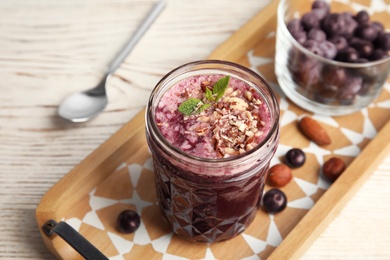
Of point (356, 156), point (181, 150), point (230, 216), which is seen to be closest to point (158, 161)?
point (181, 150)

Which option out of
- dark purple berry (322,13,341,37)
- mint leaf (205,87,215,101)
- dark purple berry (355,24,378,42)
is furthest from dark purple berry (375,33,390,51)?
mint leaf (205,87,215,101)

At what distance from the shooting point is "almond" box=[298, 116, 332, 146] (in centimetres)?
179

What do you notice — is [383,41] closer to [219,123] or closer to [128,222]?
[219,123]

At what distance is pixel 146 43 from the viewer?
210cm

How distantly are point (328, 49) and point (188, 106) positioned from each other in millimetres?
613

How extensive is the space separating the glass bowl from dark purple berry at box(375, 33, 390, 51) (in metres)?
0.07

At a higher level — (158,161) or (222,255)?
(158,161)

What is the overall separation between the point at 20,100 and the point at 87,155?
1.17 ft

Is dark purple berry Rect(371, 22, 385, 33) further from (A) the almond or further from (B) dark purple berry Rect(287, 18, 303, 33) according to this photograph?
(A) the almond

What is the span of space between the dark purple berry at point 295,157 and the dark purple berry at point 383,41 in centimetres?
45

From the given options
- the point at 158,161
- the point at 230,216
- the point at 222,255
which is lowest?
the point at 222,255

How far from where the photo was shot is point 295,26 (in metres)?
1.91

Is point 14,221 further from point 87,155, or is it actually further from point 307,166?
point 307,166

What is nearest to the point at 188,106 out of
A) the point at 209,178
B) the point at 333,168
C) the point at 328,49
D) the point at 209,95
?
the point at 209,95
